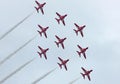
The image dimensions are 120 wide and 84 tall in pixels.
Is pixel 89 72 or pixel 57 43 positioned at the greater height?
pixel 57 43

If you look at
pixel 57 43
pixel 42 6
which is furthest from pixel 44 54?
pixel 42 6

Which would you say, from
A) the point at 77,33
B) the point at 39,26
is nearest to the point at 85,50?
the point at 77,33

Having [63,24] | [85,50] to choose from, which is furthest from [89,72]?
[63,24]

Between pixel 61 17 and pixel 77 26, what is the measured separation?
18.7 ft

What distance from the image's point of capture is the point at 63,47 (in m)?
151

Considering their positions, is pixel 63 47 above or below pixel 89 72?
above

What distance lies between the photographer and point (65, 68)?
150750 mm

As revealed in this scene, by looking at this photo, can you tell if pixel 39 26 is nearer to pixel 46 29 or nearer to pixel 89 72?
pixel 46 29

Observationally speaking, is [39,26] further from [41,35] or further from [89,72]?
[89,72]

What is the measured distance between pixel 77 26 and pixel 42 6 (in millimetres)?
12563

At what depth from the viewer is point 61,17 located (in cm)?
15250

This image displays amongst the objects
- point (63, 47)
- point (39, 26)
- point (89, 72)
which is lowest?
point (89, 72)

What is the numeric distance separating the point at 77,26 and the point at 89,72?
14690mm

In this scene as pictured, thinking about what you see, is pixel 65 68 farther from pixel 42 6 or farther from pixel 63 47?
pixel 42 6
